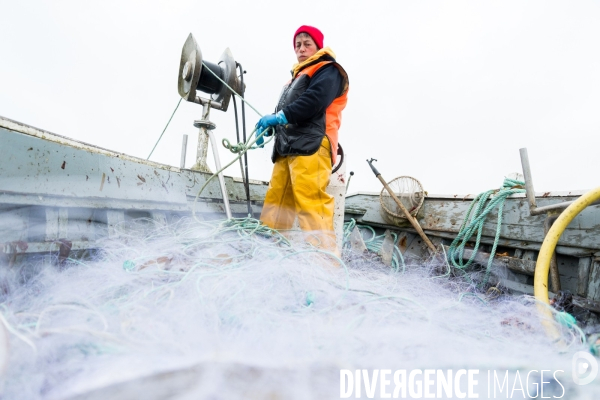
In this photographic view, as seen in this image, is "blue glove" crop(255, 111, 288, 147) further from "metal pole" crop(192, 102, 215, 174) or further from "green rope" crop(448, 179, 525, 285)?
"green rope" crop(448, 179, 525, 285)

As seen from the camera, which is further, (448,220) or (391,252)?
(391,252)

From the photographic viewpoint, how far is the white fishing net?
952 millimetres

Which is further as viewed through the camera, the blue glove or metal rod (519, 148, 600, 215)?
the blue glove

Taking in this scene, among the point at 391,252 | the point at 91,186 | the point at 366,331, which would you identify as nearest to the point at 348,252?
the point at 391,252

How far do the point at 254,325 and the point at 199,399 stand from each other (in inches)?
15.5

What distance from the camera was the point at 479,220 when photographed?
3104 millimetres

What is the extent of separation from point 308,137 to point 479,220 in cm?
173

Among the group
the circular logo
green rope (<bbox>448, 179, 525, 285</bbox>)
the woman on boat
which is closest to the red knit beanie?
the woman on boat

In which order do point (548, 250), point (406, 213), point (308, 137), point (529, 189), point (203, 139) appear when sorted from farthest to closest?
1. point (203, 139)
2. point (406, 213)
3. point (308, 137)
4. point (529, 189)
5. point (548, 250)

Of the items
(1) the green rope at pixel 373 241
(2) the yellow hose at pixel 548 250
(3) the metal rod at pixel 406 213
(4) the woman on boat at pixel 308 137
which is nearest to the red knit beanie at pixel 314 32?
(4) the woman on boat at pixel 308 137

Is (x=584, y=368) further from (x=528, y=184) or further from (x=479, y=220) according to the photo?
(x=479, y=220)

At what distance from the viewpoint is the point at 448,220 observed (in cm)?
345

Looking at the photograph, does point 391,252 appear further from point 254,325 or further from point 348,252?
point 254,325

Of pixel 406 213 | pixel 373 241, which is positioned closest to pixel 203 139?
pixel 373 241
